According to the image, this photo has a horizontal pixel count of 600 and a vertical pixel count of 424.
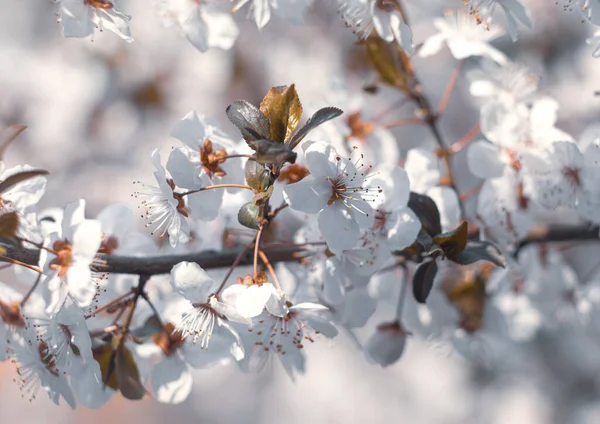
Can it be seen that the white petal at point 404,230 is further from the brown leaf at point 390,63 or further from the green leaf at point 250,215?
the brown leaf at point 390,63

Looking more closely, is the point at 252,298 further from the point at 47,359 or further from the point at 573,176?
the point at 573,176

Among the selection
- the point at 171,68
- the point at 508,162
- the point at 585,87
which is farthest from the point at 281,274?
the point at 171,68

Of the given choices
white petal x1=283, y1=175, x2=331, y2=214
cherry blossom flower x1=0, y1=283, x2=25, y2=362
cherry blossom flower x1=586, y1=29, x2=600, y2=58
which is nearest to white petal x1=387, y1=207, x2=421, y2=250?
white petal x1=283, y1=175, x2=331, y2=214

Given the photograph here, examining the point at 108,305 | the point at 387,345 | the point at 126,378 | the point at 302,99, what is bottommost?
the point at 302,99

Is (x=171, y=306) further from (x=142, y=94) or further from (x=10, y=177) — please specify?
(x=142, y=94)

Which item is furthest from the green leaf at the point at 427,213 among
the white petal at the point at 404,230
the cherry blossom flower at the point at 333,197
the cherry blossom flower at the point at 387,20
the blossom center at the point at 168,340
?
the blossom center at the point at 168,340

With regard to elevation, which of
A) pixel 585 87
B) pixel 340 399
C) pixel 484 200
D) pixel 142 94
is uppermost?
pixel 484 200

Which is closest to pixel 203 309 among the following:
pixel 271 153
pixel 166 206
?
pixel 166 206

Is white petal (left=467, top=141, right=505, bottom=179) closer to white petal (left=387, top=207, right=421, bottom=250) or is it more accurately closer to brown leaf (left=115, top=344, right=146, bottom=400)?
white petal (left=387, top=207, right=421, bottom=250)
